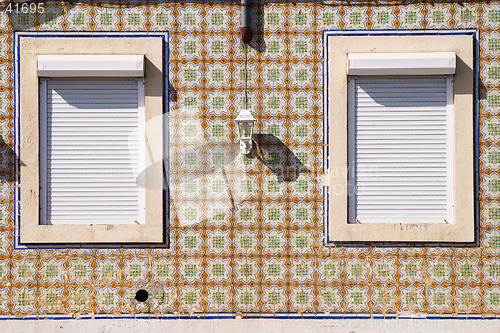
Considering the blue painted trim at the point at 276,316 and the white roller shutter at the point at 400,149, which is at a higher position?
the white roller shutter at the point at 400,149

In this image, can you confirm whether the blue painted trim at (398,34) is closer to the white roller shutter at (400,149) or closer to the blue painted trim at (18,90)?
the white roller shutter at (400,149)

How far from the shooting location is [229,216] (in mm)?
5535

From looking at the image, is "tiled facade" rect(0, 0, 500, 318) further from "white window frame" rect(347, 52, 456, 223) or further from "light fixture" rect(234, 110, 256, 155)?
"white window frame" rect(347, 52, 456, 223)

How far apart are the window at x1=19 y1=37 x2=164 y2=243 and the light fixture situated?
99 centimetres

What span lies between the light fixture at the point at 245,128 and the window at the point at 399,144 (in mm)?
976

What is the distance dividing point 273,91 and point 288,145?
2.26 ft

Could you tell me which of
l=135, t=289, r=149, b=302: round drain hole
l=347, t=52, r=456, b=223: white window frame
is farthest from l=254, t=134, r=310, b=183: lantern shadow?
l=135, t=289, r=149, b=302: round drain hole

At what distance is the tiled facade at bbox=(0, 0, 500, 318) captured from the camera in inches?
216

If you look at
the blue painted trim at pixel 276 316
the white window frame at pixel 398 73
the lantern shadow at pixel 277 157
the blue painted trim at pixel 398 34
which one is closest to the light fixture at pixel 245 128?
the lantern shadow at pixel 277 157

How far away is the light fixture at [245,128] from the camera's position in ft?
17.0

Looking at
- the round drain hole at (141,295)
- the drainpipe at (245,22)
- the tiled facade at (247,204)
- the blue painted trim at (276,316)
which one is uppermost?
the drainpipe at (245,22)

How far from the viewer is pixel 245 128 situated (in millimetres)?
5367

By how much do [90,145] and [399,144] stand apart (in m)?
3.80
